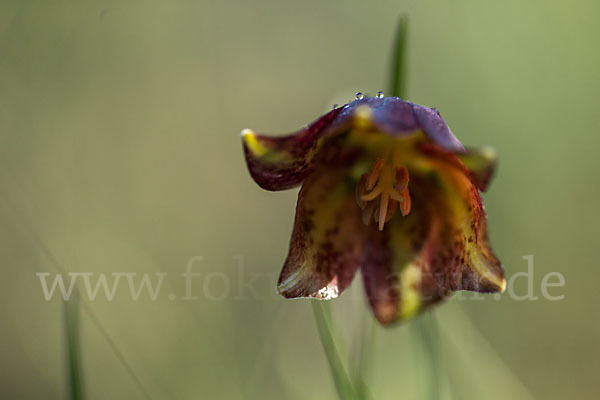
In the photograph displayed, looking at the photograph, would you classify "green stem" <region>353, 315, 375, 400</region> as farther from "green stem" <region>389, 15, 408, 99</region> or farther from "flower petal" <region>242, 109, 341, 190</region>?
"green stem" <region>389, 15, 408, 99</region>

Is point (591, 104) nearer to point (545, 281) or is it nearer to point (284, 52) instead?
point (545, 281)

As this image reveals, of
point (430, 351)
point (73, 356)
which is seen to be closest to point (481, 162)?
point (430, 351)

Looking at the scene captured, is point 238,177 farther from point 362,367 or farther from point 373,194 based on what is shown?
point 373,194

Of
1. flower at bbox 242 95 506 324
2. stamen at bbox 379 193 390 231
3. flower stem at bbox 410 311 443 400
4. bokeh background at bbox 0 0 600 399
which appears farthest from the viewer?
bokeh background at bbox 0 0 600 399

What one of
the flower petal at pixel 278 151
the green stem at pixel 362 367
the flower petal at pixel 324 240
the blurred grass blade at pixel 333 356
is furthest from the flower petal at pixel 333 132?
the green stem at pixel 362 367

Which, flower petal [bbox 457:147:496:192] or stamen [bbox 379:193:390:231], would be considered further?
stamen [bbox 379:193:390:231]

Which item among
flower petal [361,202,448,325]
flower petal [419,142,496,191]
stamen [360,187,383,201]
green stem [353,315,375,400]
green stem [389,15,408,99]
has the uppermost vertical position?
green stem [389,15,408,99]

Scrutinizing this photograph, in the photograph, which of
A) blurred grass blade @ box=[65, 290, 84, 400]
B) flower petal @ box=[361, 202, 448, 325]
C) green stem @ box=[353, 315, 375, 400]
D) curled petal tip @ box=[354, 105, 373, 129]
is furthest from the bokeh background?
curled petal tip @ box=[354, 105, 373, 129]
